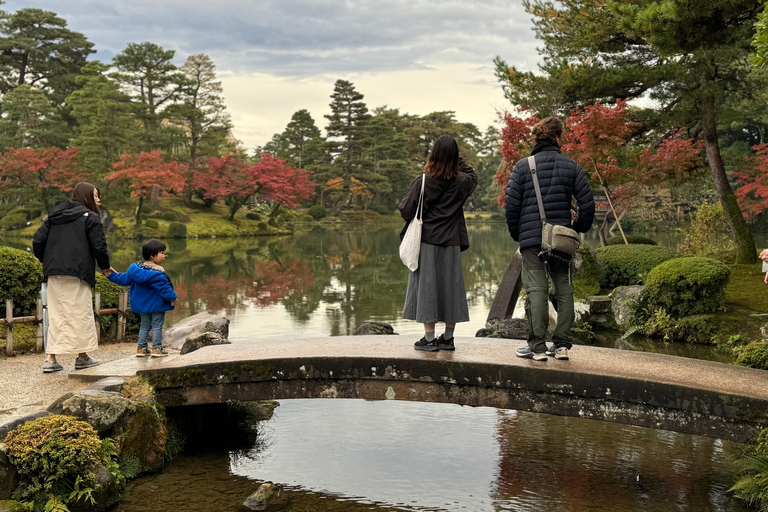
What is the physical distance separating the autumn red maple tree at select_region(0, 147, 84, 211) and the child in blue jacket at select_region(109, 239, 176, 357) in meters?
27.9

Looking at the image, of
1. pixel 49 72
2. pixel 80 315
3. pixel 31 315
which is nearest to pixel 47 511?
pixel 80 315

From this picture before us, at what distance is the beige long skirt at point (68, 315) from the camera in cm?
559

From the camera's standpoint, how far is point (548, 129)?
4.79 meters

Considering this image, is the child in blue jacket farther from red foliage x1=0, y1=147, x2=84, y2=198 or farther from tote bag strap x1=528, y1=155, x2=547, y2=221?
red foliage x1=0, y1=147, x2=84, y2=198

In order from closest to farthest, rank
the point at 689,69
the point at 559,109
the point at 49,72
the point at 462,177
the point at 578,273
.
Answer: the point at 462,177, the point at 578,273, the point at 689,69, the point at 559,109, the point at 49,72

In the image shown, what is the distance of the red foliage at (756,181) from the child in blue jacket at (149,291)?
63.6 ft

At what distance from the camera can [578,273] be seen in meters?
11.7

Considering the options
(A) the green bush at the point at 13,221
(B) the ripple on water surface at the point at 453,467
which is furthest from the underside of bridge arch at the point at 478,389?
(A) the green bush at the point at 13,221

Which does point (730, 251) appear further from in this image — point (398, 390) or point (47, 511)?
point (47, 511)

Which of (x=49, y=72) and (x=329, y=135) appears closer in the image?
(x=49, y=72)

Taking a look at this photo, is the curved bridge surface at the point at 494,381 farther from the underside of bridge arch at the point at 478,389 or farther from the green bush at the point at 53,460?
the green bush at the point at 53,460

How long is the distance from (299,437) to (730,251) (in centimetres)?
1218

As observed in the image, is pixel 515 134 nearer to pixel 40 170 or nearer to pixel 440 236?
pixel 440 236

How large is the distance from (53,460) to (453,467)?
272 centimetres
